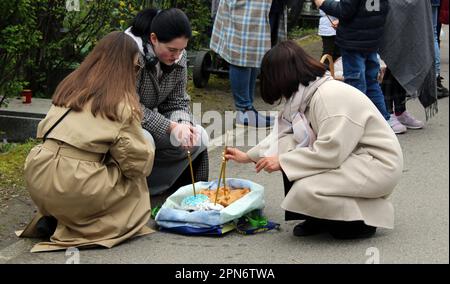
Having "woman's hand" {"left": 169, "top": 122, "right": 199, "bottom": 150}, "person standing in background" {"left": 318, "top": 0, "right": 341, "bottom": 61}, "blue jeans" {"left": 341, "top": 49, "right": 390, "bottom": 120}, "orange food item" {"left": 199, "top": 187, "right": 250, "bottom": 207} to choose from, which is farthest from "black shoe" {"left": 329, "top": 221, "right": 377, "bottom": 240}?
"person standing in background" {"left": 318, "top": 0, "right": 341, "bottom": 61}

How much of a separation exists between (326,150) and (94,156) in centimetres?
122

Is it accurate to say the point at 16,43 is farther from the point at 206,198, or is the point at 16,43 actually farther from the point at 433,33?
the point at 433,33

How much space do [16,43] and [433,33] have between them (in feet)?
11.5

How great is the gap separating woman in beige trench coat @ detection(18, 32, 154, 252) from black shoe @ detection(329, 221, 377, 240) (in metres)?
1.08

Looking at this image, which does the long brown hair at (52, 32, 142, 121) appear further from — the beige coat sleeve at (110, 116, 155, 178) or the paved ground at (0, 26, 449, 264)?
the paved ground at (0, 26, 449, 264)

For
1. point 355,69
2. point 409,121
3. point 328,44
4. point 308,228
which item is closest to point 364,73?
point 355,69

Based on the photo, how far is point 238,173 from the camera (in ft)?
19.7

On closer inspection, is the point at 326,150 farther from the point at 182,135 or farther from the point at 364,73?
the point at 364,73

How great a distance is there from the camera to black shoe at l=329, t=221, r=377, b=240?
14.5 ft

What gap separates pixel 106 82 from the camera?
14.1 ft

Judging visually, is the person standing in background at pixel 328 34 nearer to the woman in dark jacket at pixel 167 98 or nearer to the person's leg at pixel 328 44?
the person's leg at pixel 328 44

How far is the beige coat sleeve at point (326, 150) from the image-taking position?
424 centimetres

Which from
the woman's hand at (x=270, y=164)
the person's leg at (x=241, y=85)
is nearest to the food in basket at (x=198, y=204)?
the woman's hand at (x=270, y=164)

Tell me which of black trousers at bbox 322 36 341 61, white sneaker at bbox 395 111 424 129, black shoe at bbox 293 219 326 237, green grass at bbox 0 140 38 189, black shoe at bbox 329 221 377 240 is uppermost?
black trousers at bbox 322 36 341 61
